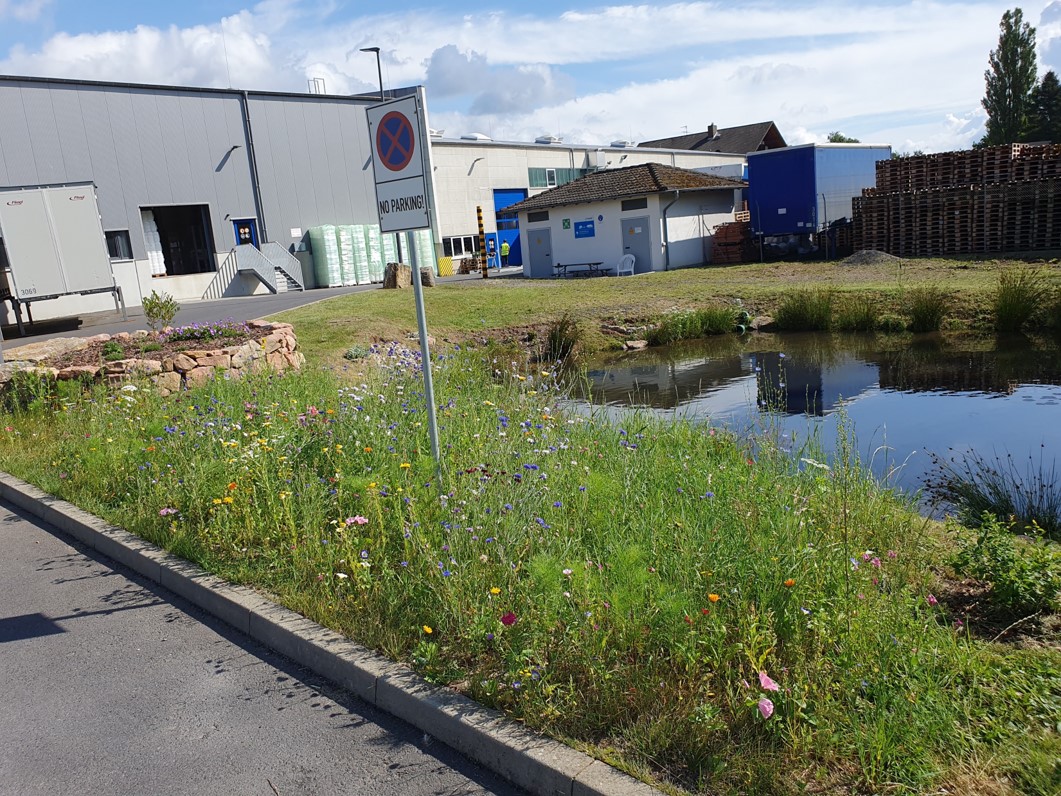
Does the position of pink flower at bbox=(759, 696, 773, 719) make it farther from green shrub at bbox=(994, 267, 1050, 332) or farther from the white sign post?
green shrub at bbox=(994, 267, 1050, 332)

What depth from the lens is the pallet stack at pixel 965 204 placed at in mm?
26281

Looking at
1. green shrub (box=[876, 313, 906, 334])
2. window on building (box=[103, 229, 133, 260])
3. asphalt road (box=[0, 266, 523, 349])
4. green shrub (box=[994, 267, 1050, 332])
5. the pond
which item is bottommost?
the pond

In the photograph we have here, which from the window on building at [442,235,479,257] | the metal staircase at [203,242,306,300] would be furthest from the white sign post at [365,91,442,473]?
the window on building at [442,235,479,257]

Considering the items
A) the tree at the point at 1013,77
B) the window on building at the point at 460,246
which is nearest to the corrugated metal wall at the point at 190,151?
the window on building at the point at 460,246

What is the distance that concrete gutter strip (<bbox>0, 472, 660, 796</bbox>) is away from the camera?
3217 millimetres

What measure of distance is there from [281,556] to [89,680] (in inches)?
48.9

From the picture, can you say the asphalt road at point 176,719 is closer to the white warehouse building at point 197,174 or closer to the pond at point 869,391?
the pond at point 869,391

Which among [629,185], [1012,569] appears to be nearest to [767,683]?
[1012,569]

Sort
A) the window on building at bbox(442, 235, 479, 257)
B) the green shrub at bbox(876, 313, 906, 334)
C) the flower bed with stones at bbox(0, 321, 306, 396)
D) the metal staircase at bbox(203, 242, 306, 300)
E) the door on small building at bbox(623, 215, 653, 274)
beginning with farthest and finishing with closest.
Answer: the window on building at bbox(442, 235, 479, 257) → the metal staircase at bbox(203, 242, 306, 300) → the door on small building at bbox(623, 215, 653, 274) → the green shrub at bbox(876, 313, 906, 334) → the flower bed with stones at bbox(0, 321, 306, 396)

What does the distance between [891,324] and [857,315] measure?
77 centimetres

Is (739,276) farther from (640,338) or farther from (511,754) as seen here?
(511,754)

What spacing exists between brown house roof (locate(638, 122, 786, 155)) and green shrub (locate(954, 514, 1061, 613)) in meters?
59.9

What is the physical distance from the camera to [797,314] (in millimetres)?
19500

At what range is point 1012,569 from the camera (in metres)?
4.46
